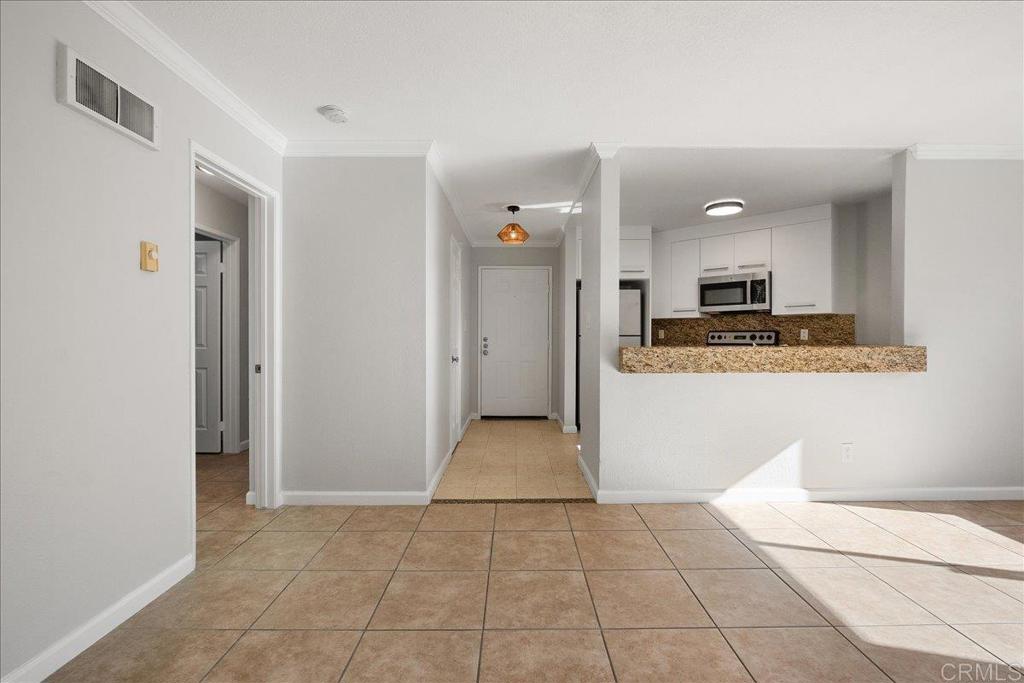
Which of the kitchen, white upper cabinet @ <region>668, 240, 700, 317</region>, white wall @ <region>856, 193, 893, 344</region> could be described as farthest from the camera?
white upper cabinet @ <region>668, 240, 700, 317</region>

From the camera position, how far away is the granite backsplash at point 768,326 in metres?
4.58

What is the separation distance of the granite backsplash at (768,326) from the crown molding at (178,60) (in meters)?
4.32

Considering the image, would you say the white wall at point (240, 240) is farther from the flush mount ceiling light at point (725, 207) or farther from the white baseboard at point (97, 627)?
the flush mount ceiling light at point (725, 207)

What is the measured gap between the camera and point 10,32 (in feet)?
4.92

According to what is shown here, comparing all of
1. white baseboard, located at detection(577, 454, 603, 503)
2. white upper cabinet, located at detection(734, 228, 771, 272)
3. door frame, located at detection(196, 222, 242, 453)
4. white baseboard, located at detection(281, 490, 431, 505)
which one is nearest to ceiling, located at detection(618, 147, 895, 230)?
white upper cabinet, located at detection(734, 228, 771, 272)

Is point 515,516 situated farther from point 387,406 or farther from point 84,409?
point 84,409

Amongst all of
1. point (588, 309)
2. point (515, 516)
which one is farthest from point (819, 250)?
point (515, 516)

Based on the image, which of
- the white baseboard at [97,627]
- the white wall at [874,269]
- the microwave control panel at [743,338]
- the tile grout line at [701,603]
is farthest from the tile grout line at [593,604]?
the white wall at [874,269]

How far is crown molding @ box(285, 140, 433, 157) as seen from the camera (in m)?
3.16

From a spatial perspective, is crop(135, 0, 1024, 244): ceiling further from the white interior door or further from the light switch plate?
the white interior door

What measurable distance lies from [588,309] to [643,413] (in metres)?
0.90

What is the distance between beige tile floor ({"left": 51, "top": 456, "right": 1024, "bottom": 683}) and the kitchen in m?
1.05

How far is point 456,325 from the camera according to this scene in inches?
199

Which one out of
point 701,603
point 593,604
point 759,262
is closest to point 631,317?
point 759,262
